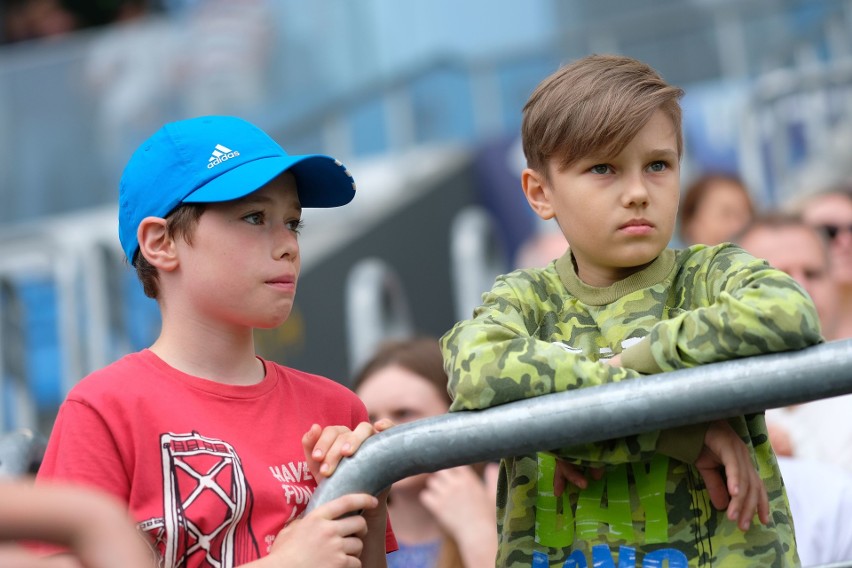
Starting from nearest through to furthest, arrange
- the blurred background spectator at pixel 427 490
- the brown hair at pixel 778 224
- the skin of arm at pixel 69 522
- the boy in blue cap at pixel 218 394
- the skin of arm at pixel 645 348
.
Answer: the skin of arm at pixel 69 522
the skin of arm at pixel 645 348
the boy in blue cap at pixel 218 394
the blurred background spectator at pixel 427 490
the brown hair at pixel 778 224

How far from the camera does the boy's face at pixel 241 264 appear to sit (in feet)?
6.75

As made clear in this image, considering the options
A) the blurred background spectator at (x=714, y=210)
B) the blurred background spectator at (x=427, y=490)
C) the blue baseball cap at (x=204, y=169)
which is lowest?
the blurred background spectator at (x=427, y=490)

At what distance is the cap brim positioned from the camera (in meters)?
2.04

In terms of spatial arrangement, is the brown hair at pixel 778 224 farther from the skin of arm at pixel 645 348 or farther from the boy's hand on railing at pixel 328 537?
the boy's hand on railing at pixel 328 537

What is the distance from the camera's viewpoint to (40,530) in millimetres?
1233

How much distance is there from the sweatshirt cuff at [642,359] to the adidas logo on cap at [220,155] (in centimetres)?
73

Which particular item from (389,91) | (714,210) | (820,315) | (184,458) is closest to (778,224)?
(820,315)

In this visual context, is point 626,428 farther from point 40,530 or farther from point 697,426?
point 40,530

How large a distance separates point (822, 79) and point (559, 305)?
5.48 m

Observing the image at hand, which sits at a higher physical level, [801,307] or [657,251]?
[657,251]

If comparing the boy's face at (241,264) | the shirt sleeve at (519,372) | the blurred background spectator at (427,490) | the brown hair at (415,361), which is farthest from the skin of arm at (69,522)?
the brown hair at (415,361)

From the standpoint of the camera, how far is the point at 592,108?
192 cm

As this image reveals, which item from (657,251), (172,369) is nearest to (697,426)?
(657,251)

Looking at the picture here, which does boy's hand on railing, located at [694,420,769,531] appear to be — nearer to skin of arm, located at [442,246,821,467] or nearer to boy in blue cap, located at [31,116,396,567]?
skin of arm, located at [442,246,821,467]
